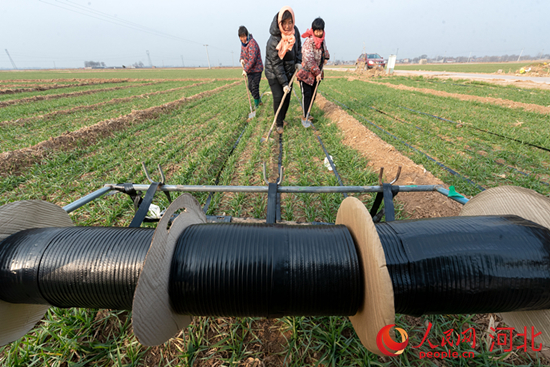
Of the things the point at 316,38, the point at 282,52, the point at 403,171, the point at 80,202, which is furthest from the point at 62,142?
the point at 403,171

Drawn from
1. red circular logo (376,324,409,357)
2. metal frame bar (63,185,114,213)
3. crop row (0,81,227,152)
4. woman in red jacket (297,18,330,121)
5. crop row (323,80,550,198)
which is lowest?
crop row (323,80,550,198)

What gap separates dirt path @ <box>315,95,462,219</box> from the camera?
9.91 ft

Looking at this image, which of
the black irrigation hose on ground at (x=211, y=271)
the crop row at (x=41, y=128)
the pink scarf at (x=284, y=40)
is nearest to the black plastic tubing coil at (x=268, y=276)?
the black irrigation hose on ground at (x=211, y=271)

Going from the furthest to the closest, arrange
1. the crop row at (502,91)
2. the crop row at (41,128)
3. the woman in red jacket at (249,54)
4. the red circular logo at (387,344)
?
1. the crop row at (502,91)
2. the woman in red jacket at (249,54)
3. the crop row at (41,128)
4. the red circular logo at (387,344)

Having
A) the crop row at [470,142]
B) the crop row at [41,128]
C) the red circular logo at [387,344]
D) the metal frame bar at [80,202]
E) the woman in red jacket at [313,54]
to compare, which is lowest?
Answer: the crop row at [470,142]

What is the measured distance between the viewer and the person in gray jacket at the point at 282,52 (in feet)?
16.8

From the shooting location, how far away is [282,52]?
545 cm

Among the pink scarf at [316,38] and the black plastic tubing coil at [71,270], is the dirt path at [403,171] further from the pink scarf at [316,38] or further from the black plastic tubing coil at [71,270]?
Answer: the black plastic tubing coil at [71,270]

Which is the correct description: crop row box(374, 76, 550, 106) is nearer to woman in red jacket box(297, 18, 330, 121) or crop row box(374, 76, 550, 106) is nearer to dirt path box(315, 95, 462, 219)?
dirt path box(315, 95, 462, 219)

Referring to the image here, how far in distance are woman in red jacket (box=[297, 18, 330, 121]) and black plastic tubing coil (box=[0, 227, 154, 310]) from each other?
6.37m

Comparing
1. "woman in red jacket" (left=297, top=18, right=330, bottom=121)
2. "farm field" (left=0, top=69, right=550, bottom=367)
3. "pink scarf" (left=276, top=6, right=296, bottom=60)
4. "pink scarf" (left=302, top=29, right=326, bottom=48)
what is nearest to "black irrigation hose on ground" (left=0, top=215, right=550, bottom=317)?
"farm field" (left=0, top=69, right=550, bottom=367)

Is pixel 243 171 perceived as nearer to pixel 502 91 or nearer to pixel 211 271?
pixel 211 271

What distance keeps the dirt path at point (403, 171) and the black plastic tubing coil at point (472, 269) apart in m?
1.88

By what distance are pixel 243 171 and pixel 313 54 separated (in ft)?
13.4
